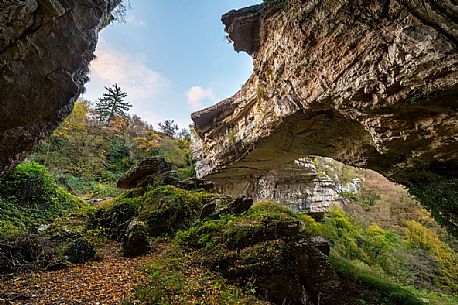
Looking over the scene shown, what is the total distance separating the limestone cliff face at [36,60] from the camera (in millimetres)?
4797

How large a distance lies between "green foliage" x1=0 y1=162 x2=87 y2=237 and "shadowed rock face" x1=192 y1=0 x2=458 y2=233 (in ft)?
26.6

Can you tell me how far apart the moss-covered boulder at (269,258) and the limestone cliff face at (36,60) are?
16.2 feet

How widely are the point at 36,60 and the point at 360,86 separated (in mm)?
6908

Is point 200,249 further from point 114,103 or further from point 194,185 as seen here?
point 114,103

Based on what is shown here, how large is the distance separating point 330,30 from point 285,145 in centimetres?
537

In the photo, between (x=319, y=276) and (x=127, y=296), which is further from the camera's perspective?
(x=319, y=276)

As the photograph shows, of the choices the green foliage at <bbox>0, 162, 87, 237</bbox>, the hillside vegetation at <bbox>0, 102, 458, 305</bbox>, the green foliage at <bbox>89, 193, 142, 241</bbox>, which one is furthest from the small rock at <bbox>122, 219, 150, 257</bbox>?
the green foliage at <bbox>0, 162, 87, 237</bbox>

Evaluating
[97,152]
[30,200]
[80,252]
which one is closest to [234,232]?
[80,252]

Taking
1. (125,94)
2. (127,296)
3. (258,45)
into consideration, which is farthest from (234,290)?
(125,94)

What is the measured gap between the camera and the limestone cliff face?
480 cm

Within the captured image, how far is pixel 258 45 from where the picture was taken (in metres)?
9.84

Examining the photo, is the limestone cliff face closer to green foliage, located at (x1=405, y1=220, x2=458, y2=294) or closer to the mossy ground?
the mossy ground

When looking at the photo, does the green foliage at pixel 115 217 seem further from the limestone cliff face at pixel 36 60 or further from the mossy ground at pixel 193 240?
the limestone cliff face at pixel 36 60

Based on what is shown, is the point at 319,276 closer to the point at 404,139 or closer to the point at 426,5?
the point at 404,139
